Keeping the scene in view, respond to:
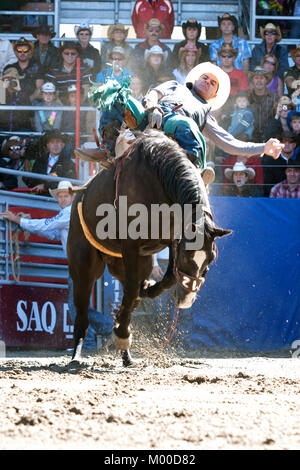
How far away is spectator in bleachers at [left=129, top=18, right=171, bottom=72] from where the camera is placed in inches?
454

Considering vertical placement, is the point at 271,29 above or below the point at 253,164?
above

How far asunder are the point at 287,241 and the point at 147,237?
12.8 feet

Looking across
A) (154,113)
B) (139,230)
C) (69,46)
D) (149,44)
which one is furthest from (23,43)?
(139,230)

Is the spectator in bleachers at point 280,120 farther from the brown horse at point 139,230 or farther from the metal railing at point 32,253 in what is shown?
the brown horse at point 139,230

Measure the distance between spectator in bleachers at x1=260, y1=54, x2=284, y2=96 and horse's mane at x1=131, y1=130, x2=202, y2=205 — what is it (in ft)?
20.3

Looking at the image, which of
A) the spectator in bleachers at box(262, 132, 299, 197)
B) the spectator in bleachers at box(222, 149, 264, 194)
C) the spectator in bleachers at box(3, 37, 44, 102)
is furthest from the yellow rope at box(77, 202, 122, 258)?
the spectator in bleachers at box(3, 37, 44, 102)

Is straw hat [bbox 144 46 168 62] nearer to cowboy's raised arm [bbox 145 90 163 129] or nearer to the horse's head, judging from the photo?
cowboy's raised arm [bbox 145 90 163 129]

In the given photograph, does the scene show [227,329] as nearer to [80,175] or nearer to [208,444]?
[80,175]

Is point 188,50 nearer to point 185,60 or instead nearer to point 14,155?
point 185,60

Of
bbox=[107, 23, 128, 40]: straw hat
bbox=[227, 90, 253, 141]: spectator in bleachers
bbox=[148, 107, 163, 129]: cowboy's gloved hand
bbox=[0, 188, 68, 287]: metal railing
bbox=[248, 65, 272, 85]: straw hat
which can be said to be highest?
bbox=[107, 23, 128, 40]: straw hat

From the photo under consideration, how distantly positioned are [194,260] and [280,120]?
6.62 m

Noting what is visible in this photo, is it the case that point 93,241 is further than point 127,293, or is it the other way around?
point 93,241

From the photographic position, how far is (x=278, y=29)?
11.9m

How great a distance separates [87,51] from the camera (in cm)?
1162
